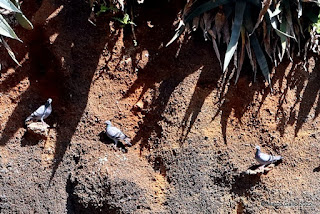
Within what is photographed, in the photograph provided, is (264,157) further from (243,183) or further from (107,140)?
(107,140)

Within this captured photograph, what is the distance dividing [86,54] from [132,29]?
1.66 feet

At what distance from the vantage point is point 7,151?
3.86m

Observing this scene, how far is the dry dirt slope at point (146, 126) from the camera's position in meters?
3.85

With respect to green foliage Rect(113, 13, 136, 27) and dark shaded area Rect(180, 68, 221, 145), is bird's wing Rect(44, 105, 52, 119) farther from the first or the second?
dark shaded area Rect(180, 68, 221, 145)

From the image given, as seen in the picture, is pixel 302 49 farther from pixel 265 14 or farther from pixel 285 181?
pixel 285 181

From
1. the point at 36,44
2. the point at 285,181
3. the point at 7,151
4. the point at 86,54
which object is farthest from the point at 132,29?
the point at 285,181

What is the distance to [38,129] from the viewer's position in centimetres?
387

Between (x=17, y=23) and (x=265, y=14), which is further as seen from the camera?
(x=17, y=23)

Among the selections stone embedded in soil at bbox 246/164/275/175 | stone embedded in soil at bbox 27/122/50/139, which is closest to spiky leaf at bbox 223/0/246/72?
stone embedded in soil at bbox 246/164/275/175

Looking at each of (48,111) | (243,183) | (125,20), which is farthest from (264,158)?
(48,111)

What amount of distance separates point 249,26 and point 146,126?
133 cm

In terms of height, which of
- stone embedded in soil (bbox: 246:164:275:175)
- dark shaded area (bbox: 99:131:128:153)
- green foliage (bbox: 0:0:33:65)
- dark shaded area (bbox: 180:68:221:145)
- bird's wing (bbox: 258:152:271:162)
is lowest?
dark shaded area (bbox: 99:131:128:153)

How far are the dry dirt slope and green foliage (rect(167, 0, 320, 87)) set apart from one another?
0.61 feet

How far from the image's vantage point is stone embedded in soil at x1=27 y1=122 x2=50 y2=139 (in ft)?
12.7
